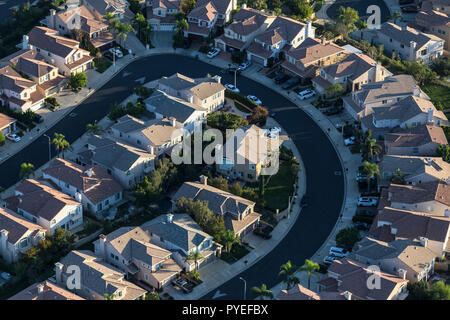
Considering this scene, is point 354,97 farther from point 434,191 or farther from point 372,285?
point 372,285

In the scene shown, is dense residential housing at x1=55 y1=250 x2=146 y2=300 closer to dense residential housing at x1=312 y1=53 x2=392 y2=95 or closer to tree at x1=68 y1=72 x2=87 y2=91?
tree at x1=68 y1=72 x2=87 y2=91

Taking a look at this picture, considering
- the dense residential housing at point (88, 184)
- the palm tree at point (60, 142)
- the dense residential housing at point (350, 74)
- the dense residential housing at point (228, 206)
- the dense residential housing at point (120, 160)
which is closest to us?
the dense residential housing at point (228, 206)

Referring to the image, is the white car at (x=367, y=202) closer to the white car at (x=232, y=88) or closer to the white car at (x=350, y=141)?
the white car at (x=350, y=141)

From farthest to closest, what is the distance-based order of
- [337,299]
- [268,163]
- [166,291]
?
[268,163]
[166,291]
[337,299]

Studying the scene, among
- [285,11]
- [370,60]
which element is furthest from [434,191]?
[285,11]

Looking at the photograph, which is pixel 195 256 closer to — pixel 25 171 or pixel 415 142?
pixel 25 171

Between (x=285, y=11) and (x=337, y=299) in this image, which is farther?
(x=285, y=11)

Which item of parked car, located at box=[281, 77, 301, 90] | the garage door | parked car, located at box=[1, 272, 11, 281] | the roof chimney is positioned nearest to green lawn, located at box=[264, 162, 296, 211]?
the roof chimney

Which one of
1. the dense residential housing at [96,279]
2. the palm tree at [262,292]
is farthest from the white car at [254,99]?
the palm tree at [262,292]
